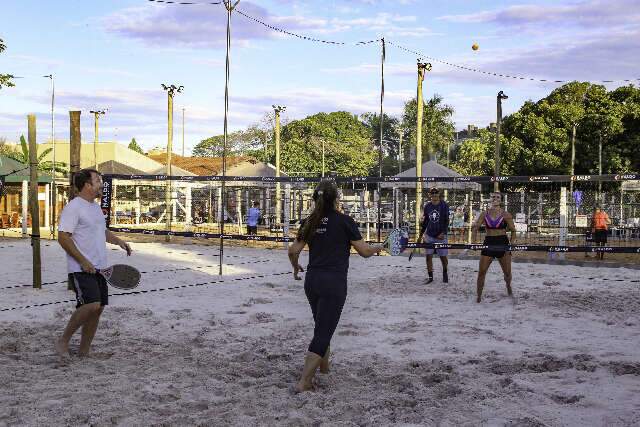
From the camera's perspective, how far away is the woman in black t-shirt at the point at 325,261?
535 cm

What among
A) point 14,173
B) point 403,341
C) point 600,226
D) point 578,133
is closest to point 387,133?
point 578,133

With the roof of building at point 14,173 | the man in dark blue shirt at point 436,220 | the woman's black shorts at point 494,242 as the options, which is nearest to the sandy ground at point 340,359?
the woman's black shorts at point 494,242

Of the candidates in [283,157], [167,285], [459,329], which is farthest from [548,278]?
[283,157]

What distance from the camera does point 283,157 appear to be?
64.4m

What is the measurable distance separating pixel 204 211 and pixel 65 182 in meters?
10.8

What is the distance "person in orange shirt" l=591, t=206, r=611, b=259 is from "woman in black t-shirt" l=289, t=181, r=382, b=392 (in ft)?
48.0

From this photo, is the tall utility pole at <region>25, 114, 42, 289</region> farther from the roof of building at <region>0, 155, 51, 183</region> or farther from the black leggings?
the roof of building at <region>0, 155, 51, 183</region>

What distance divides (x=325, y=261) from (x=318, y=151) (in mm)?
60044

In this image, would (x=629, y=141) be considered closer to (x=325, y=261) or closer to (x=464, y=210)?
(x=464, y=210)

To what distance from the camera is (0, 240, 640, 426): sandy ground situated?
4.98 meters

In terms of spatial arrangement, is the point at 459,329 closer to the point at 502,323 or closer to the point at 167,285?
the point at 502,323

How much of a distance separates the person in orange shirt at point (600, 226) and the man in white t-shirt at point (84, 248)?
1527 centimetres

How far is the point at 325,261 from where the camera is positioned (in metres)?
5.38

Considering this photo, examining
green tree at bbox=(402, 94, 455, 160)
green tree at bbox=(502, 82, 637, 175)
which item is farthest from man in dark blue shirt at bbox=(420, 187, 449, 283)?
green tree at bbox=(402, 94, 455, 160)
